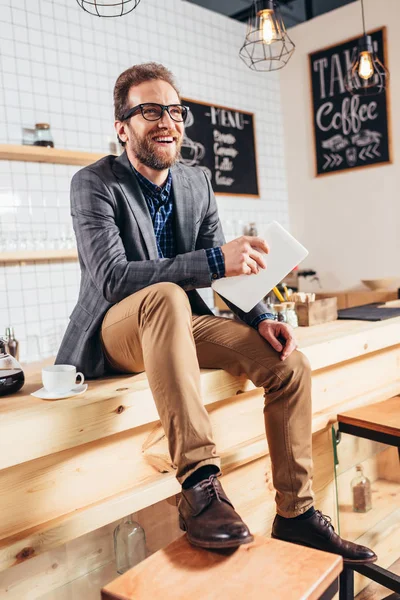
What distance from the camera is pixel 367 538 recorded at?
2.14 meters

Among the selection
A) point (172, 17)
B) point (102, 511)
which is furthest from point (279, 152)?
point (102, 511)

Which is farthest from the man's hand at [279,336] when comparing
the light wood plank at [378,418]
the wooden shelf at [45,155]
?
the wooden shelf at [45,155]

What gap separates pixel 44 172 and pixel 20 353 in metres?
1.16

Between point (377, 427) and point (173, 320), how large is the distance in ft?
3.17

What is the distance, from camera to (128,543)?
157 cm

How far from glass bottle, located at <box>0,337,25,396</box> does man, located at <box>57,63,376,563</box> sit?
0.19 metres

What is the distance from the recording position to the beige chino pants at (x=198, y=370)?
1.27 m

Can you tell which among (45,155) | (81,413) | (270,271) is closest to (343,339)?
(270,271)

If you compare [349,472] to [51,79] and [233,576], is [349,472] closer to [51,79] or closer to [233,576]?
[233,576]

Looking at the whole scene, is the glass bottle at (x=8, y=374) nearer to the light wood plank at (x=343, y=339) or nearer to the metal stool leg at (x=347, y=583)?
the light wood plank at (x=343, y=339)

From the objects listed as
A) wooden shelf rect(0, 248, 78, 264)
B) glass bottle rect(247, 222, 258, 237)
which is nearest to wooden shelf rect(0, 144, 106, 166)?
wooden shelf rect(0, 248, 78, 264)

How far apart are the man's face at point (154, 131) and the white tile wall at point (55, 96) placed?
1.85 m

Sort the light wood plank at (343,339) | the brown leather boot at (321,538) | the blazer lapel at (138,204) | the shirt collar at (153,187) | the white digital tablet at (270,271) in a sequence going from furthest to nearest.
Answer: the light wood plank at (343,339)
the shirt collar at (153,187)
the blazer lapel at (138,204)
the white digital tablet at (270,271)
the brown leather boot at (321,538)

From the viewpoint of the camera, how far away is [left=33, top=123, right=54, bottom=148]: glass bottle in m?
3.46
